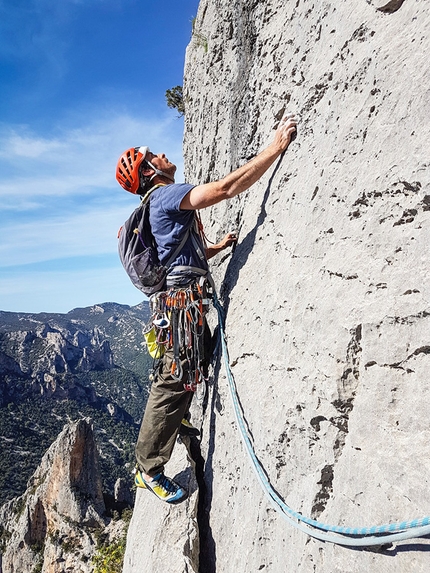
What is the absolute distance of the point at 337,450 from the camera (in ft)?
7.77

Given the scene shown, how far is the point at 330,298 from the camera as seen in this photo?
249cm

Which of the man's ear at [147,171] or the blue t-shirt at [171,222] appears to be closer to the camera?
the blue t-shirt at [171,222]

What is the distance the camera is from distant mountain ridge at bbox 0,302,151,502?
Result: 218 feet

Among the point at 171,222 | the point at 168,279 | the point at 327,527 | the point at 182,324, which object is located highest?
the point at 171,222

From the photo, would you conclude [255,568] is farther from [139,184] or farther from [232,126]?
[232,126]

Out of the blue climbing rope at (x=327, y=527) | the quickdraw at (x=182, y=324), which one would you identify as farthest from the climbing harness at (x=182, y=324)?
the blue climbing rope at (x=327, y=527)

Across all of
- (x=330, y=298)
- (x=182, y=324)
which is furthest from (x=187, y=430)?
(x=330, y=298)

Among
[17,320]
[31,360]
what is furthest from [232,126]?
[17,320]

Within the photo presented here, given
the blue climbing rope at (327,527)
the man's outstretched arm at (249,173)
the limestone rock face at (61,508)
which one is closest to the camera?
the blue climbing rope at (327,527)

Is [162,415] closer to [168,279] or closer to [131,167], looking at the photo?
[168,279]

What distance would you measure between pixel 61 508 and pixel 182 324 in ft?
90.7

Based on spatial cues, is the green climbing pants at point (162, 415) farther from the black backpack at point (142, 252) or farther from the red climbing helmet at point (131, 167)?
the red climbing helmet at point (131, 167)

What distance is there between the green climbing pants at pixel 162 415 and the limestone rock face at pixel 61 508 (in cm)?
2443

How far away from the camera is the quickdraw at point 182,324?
3621 mm
